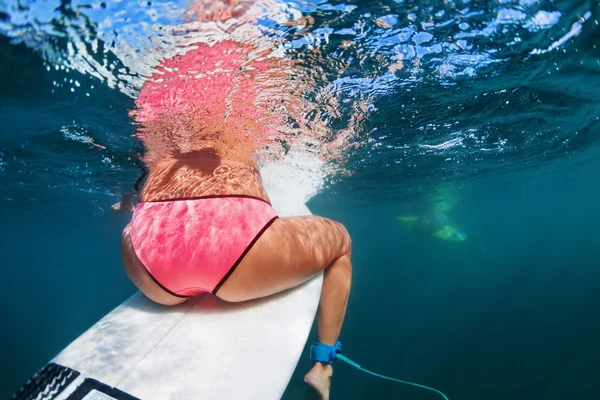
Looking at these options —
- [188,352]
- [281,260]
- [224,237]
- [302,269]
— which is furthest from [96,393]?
[302,269]

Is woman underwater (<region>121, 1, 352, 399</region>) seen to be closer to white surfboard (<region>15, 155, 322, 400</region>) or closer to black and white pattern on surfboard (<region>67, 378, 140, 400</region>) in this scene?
white surfboard (<region>15, 155, 322, 400</region>)

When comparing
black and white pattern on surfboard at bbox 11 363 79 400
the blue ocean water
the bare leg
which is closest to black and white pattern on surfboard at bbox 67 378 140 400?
black and white pattern on surfboard at bbox 11 363 79 400

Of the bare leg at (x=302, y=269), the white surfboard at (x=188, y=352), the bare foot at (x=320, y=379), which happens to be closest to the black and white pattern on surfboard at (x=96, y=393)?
the white surfboard at (x=188, y=352)

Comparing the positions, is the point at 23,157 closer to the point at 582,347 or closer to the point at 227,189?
the point at 227,189

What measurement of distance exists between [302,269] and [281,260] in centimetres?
29

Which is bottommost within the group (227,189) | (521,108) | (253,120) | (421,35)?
(521,108)

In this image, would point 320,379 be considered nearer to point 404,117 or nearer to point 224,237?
point 224,237

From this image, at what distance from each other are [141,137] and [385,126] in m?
6.50

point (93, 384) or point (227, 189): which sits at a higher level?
point (227, 189)

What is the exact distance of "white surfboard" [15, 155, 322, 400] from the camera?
191 cm

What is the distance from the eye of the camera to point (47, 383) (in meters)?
1.88

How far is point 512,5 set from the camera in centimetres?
357

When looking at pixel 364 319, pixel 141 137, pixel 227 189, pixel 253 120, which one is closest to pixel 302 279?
pixel 227 189

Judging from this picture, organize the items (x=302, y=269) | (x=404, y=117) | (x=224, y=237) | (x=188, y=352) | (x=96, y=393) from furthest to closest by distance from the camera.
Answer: (x=404, y=117) < (x=302, y=269) < (x=224, y=237) < (x=188, y=352) < (x=96, y=393)
